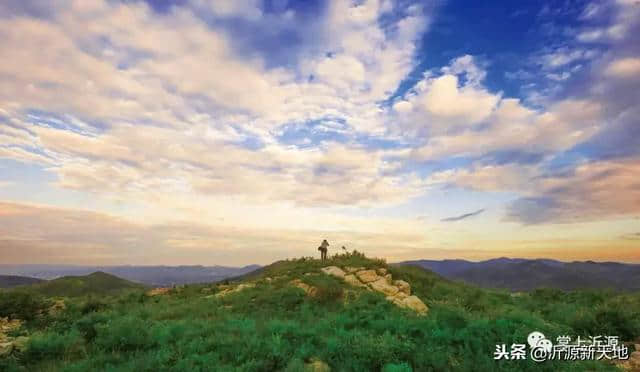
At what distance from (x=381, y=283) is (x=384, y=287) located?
708mm

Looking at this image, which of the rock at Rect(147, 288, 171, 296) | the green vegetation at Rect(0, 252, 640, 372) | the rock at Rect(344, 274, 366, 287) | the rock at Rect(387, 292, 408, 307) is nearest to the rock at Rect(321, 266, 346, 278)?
the rock at Rect(344, 274, 366, 287)

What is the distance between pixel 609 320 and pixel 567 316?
165 cm

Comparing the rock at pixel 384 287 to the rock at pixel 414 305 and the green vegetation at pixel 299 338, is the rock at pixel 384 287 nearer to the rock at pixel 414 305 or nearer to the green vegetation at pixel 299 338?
the rock at pixel 414 305

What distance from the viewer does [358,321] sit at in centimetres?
1374

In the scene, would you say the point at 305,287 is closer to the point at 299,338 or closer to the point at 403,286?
the point at 403,286

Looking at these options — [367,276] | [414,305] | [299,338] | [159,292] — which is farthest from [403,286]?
[159,292]

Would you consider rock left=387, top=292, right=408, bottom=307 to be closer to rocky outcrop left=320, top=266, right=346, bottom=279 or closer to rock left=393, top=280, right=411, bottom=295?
rock left=393, top=280, right=411, bottom=295

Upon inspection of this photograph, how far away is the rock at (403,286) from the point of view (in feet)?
74.7

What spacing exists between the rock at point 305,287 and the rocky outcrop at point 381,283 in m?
2.06

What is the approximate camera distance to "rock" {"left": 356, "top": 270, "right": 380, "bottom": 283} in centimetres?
2353

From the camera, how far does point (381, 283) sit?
75.4 ft

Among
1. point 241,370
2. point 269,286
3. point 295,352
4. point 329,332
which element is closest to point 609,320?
point 329,332

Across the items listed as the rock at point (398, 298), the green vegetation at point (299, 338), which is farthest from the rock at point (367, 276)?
the green vegetation at point (299, 338)

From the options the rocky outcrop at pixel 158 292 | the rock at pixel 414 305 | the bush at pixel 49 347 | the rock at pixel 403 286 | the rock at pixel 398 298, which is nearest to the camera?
the bush at pixel 49 347
